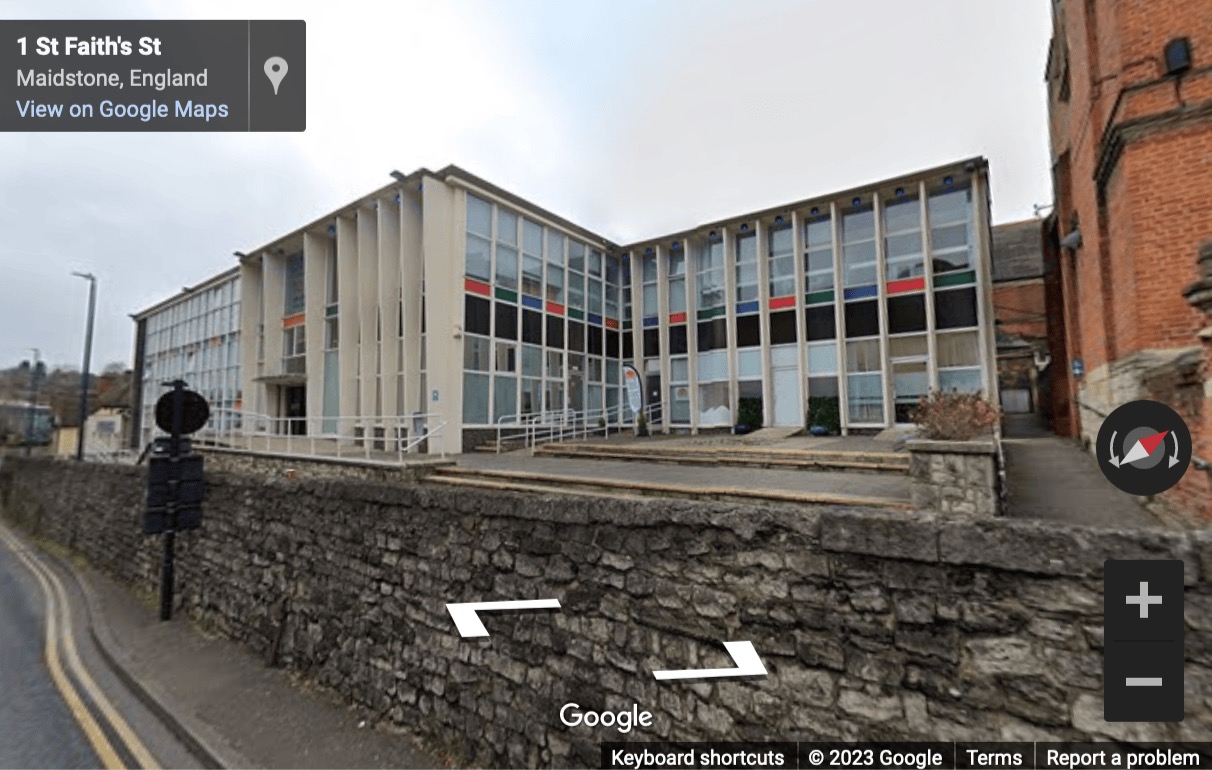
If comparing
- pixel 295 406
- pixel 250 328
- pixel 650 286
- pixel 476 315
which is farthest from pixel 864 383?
pixel 250 328

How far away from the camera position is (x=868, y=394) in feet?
53.0

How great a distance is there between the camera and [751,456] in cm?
1035

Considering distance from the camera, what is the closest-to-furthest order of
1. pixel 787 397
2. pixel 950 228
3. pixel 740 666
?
pixel 740 666, pixel 950 228, pixel 787 397

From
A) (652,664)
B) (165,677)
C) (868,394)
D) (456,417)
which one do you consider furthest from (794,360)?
→ (165,677)

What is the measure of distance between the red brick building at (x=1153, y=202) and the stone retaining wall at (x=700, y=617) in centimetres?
424

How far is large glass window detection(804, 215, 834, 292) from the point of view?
17.0 metres

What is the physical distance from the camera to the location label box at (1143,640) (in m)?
2.01

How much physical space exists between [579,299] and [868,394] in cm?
1065

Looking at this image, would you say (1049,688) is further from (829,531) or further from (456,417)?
(456,417)

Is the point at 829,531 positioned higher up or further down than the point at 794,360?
further down

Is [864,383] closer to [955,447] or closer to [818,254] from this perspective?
[818,254]

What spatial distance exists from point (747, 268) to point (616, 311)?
563 cm

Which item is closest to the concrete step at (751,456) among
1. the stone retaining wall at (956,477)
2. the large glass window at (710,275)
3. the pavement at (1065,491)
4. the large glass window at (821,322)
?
the pavement at (1065,491)

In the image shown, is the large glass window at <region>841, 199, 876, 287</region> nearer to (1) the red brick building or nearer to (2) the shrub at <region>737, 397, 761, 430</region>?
(2) the shrub at <region>737, 397, 761, 430</region>
